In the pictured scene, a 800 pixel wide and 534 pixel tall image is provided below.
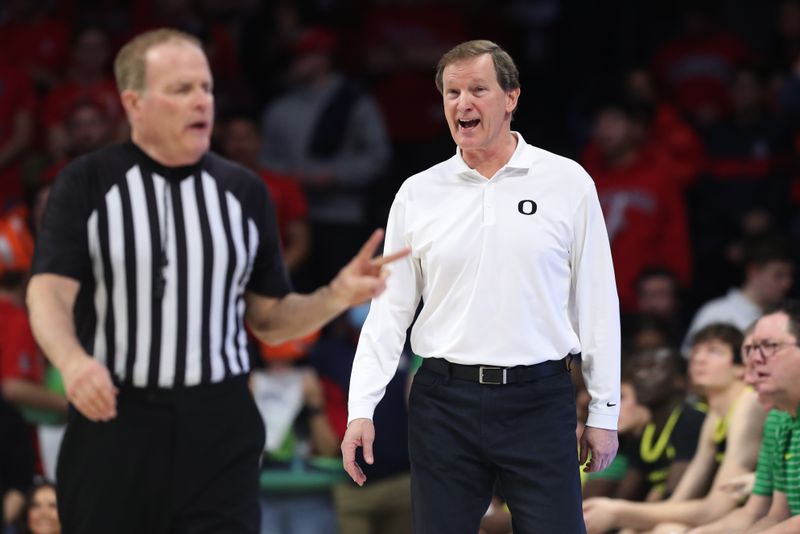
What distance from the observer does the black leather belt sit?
3.75 m

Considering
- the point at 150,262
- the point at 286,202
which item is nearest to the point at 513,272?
the point at 150,262

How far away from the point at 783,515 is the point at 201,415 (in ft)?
6.59

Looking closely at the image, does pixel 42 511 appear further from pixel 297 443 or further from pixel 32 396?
pixel 297 443

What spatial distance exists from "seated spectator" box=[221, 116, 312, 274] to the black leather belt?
4.55 m

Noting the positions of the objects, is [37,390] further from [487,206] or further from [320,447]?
[487,206]

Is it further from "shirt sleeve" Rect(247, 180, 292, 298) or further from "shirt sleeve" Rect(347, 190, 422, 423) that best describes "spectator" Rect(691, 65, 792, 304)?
"shirt sleeve" Rect(347, 190, 422, 423)

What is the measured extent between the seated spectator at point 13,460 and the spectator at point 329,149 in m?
2.28

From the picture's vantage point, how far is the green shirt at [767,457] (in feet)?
16.1

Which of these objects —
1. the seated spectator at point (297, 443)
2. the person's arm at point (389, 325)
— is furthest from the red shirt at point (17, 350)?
the person's arm at point (389, 325)

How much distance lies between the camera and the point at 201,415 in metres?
4.18

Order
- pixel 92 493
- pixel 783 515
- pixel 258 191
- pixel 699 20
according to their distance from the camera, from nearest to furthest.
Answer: pixel 92 493 → pixel 258 191 → pixel 783 515 → pixel 699 20

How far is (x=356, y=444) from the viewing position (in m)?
3.84

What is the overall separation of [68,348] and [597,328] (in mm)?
1432

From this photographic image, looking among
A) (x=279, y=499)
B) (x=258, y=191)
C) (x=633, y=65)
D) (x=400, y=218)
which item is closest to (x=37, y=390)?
(x=279, y=499)
